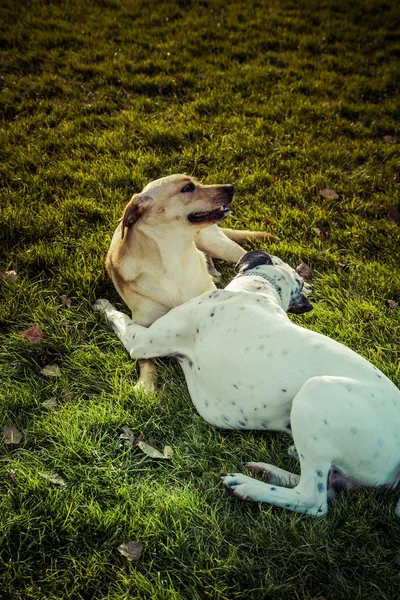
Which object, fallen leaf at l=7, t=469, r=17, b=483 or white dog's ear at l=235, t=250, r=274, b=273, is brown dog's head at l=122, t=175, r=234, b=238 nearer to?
white dog's ear at l=235, t=250, r=274, b=273

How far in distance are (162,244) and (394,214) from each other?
2.83 meters

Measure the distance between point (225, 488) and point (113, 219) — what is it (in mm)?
2946

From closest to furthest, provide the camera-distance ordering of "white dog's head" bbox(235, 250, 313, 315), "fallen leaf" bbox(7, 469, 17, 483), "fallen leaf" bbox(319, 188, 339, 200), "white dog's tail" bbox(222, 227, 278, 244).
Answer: "fallen leaf" bbox(7, 469, 17, 483) → "white dog's head" bbox(235, 250, 313, 315) → "white dog's tail" bbox(222, 227, 278, 244) → "fallen leaf" bbox(319, 188, 339, 200)

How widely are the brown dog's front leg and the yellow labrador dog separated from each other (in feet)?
1.30

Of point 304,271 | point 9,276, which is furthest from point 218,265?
point 9,276

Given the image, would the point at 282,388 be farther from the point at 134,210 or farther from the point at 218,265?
the point at 218,265

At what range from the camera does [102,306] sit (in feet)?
12.8

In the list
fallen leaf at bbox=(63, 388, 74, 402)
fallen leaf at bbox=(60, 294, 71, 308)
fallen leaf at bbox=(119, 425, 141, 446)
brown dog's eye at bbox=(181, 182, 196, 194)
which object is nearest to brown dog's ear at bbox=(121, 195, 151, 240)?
brown dog's eye at bbox=(181, 182, 196, 194)

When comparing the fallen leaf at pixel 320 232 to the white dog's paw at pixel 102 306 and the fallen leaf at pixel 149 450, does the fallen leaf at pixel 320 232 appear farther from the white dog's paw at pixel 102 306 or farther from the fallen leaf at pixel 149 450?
the fallen leaf at pixel 149 450

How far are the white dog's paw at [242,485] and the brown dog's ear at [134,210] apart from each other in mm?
1966

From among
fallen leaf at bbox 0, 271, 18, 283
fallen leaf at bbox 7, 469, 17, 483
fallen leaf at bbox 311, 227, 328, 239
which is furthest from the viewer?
fallen leaf at bbox 311, 227, 328, 239

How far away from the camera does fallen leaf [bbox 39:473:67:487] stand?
2.61m

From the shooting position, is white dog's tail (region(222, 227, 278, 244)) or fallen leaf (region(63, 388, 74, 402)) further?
white dog's tail (region(222, 227, 278, 244))

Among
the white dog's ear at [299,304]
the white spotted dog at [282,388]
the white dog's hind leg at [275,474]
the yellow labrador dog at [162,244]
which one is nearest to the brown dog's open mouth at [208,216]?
the yellow labrador dog at [162,244]
